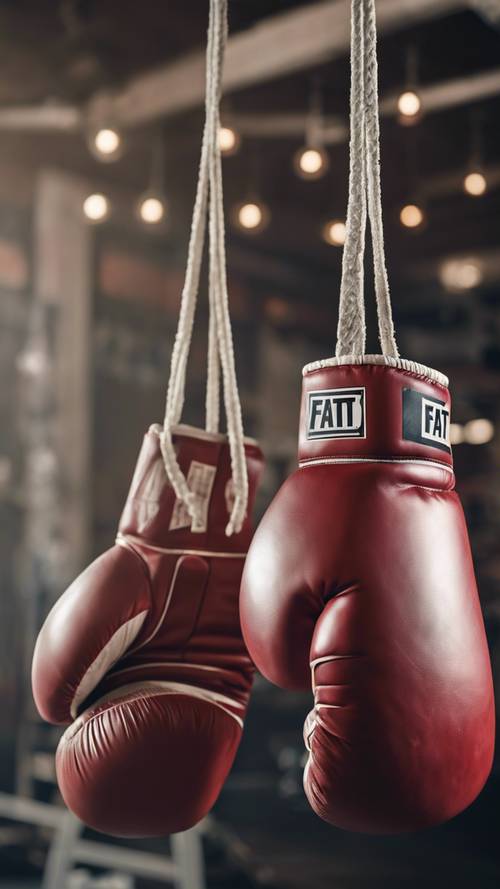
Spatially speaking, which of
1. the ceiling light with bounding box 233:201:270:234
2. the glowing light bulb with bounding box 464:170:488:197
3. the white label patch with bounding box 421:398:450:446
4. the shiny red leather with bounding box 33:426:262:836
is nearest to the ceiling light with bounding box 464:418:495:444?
the glowing light bulb with bounding box 464:170:488:197

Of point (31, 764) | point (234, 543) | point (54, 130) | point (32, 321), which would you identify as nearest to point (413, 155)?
point (54, 130)

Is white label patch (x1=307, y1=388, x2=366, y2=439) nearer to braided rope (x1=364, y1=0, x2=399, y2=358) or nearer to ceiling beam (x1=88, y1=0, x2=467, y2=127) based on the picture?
braided rope (x1=364, y1=0, x2=399, y2=358)

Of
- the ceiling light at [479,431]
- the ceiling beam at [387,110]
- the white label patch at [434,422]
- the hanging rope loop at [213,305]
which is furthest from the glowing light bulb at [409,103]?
the ceiling light at [479,431]

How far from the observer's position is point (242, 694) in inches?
41.9

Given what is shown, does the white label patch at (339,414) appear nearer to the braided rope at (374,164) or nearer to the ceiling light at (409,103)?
the braided rope at (374,164)

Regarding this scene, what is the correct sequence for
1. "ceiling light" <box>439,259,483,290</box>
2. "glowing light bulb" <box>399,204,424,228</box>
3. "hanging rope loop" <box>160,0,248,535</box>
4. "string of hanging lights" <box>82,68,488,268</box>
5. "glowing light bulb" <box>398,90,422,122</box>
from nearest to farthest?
"hanging rope loop" <box>160,0,248,535</box>, "glowing light bulb" <box>398,90,422,122</box>, "string of hanging lights" <box>82,68,488,268</box>, "glowing light bulb" <box>399,204,424,228</box>, "ceiling light" <box>439,259,483,290</box>

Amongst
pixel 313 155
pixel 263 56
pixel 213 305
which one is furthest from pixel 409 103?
pixel 213 305

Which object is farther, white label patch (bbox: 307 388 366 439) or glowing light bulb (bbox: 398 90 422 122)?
glowing light bulb (bbox: 398 90 422 122)

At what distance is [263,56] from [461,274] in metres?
3.59

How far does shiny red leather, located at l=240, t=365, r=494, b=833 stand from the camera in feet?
2.47

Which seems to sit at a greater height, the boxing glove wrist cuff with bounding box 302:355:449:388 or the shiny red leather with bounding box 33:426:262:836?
the boxing glove wrist cuff with bounding box 302:355:449:388

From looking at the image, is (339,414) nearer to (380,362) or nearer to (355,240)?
(380,362)

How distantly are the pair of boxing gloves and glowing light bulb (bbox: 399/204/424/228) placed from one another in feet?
9.79

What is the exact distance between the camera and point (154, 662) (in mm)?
1037
